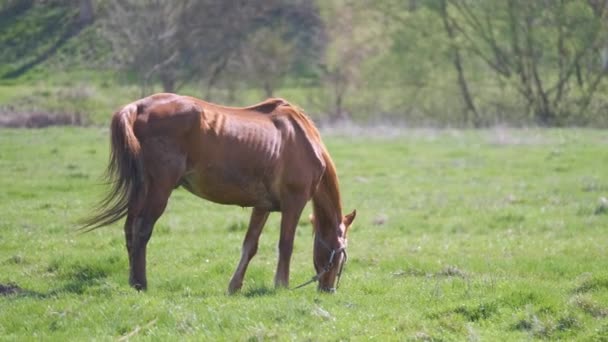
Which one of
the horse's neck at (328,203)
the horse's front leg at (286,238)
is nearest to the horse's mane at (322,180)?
the horse's neck at (328,203)

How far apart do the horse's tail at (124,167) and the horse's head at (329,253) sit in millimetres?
2278

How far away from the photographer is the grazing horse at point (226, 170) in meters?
8.54

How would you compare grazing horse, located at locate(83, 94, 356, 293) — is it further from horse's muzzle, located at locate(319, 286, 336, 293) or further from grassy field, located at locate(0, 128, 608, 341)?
grassy field, located at locate(0, 128, 608, 341)

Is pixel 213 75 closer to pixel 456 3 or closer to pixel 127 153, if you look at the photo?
pixel 456 3

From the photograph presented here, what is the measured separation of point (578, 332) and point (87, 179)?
12.5 meters

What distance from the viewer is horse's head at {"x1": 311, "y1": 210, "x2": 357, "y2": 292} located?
31.6 feet

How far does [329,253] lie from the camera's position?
9797 millimetres

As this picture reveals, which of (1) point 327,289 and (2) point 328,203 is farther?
(2) point 328,203

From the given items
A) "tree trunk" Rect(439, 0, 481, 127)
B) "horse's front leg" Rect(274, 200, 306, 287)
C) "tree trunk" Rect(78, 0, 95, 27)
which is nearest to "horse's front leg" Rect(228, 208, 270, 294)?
"horse's front leg" Rect(274, 200, 306, 287)

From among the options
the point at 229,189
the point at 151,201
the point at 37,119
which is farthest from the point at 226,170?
the point at 37,119

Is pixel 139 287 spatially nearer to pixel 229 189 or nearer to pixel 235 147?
pixel 229 189

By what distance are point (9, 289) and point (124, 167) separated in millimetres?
1848

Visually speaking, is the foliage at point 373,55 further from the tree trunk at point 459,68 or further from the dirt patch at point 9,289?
the dirt patch at point 9,289

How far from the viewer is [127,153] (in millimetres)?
8289
